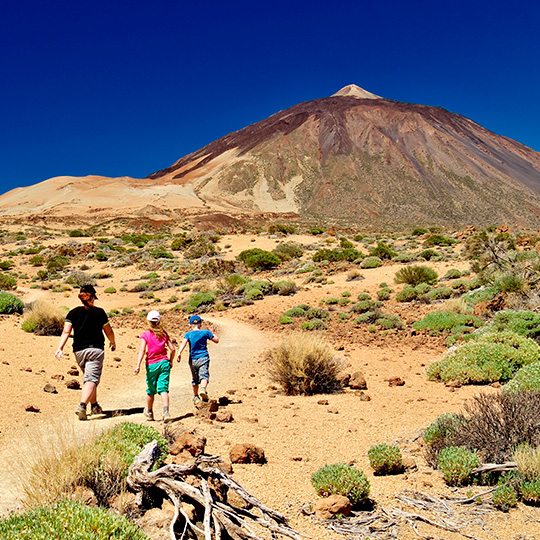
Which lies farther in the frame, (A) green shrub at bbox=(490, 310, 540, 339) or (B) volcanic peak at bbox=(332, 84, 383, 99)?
(B) volcanic peak at bbox=(332, 84, 383, 99)

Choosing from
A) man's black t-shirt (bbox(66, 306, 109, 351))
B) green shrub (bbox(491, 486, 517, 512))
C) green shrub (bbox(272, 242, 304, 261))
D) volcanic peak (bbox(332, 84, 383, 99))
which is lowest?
green shrub (bbox(491, 486, 517, 512))

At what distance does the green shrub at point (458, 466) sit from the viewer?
4.11 metres

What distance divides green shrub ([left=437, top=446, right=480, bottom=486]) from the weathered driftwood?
1.77 meters

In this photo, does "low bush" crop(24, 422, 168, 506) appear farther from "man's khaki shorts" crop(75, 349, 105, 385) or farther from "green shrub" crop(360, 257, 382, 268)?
"green shrub" crop(360, 257, 382, 268)

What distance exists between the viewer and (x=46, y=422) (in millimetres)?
5398

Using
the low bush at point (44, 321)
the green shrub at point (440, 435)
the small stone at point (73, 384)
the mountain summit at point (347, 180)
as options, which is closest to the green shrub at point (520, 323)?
the green shrub at point (440, 435)

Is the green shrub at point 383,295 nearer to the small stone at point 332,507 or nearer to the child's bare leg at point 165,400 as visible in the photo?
the child's bare leg at point 165,400

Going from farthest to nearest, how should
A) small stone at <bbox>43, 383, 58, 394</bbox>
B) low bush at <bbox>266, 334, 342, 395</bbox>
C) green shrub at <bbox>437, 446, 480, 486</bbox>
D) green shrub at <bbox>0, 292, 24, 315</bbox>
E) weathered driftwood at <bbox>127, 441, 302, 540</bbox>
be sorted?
green shrub at <bbox>0, 292, 24, 315</bbox>
low bush at <bbox>266, 334, 342, 395</bbox>
small stone at <bbox>43, 383, 58, 394</bbox>
green shrub at <bbox>437, 446, 480, 486</bbox>
weathered driftwood at <bbox>127, 441, 302, 540</bbox>

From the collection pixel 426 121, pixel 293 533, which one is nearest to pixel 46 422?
pixel 293 533

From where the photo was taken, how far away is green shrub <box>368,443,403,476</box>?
4402 millimetres

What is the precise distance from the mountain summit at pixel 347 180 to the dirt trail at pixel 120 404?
2126 inches

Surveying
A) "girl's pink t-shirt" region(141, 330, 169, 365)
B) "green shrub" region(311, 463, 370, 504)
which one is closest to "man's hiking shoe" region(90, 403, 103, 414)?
"girl's pink t-shirt" region(141, 330, 169, 365)

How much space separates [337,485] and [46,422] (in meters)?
3.57

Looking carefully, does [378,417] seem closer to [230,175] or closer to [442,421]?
[442,421]
